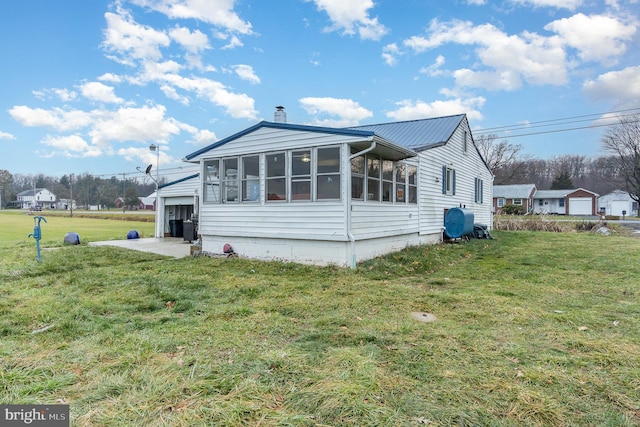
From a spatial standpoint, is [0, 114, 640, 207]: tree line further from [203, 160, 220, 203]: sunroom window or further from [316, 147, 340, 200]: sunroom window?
[203, 160, 220, 203]: sunroom window

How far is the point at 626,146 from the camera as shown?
3662 centimetres

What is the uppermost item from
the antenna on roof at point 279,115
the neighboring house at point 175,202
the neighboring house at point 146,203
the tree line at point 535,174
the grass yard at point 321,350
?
the tree line at point 535,174

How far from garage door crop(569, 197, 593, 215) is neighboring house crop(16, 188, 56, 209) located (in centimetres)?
9514

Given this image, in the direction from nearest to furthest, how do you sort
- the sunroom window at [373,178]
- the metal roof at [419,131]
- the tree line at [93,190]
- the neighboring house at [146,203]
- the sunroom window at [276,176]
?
the sunroom window at [276,176]
the sunroom window at [373,178]
the metal roof at [419,131]
the tree line at [93,190]
the neighboring house at [146,203]

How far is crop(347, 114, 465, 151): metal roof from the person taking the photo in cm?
1276

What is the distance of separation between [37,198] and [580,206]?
99950mm

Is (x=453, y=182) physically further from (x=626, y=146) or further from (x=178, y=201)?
(x=626, y=146)

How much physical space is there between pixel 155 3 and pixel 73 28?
268cm

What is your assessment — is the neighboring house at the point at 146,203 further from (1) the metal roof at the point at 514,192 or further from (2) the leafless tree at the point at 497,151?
(1) the metal roof at the point at 514,192

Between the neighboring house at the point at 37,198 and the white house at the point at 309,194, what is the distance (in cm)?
8382

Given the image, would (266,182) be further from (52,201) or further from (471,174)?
(52,201)

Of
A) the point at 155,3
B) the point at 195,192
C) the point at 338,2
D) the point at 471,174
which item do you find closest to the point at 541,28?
the point at 471,174

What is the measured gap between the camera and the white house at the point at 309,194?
7.43 meters

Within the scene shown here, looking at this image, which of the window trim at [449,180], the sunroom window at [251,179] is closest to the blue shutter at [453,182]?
the window trim at [449,180]
